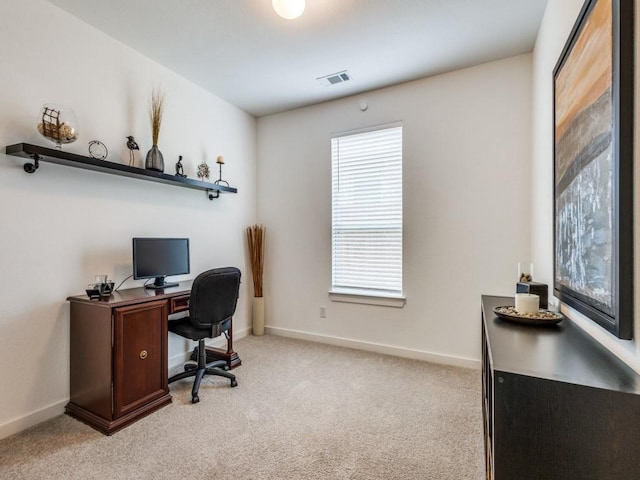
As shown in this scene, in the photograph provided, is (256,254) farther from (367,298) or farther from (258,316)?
(367,298)

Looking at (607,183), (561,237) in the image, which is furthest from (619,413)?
A: (561,237)

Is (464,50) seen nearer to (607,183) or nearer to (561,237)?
(561,237)

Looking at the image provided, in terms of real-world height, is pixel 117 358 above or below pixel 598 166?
below

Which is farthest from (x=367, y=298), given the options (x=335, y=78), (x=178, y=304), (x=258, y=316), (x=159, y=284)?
(x=335, y=78)

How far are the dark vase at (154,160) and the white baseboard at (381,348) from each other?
7.63 ft

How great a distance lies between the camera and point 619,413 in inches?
32.6

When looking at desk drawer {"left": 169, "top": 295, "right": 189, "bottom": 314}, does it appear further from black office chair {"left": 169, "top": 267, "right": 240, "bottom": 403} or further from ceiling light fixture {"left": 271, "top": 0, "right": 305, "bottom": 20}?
ceiling light fixture {"left": 271, "top": 0, "right": 305, "bottom": 20}

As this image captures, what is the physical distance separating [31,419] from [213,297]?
4.40 ft

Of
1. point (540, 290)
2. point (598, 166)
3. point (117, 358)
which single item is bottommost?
point (117, 358)

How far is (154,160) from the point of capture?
2.65 meters

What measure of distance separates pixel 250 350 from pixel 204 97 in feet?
9.24

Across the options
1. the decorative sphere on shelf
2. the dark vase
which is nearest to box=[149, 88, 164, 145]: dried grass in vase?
the dark vase

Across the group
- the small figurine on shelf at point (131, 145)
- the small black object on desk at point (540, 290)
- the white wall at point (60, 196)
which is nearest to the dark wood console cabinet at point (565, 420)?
the small black object on desk at point (540, 290)

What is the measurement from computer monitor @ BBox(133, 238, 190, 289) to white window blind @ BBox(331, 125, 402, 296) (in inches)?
64.3
